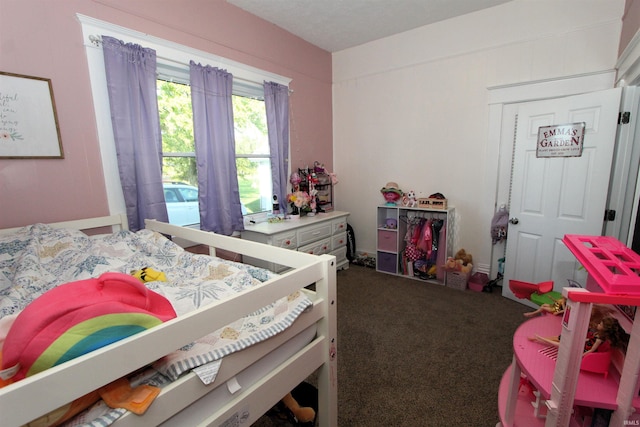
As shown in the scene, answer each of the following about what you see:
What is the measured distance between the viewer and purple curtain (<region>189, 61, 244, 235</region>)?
2445 mm

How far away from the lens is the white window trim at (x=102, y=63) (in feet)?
6.25

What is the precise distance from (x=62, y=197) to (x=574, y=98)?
3.81m

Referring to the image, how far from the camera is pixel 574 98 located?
7.52 feet

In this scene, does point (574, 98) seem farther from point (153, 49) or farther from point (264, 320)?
point (153, 49)

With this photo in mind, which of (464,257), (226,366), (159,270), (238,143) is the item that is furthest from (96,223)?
(464,257)

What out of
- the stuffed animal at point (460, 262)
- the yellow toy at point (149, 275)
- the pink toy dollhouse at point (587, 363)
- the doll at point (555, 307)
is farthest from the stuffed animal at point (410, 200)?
the yellow toy at point (149, 275)

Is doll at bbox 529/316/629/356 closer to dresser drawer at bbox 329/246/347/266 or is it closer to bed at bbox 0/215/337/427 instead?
bed at bbox 0/215/337/427

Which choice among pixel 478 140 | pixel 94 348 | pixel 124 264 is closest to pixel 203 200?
pixel 124 264

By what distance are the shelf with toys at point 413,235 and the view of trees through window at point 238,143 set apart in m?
1.43

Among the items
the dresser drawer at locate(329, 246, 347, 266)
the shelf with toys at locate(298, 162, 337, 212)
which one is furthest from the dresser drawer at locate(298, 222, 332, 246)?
the shelf with toys at locate(298, 162, 337, 212)

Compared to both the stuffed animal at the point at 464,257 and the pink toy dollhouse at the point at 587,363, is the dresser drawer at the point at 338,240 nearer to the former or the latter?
the stuffed animal at the point at 464,257

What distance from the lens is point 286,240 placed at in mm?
2777

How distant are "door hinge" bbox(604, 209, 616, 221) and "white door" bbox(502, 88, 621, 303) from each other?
0.26 ft

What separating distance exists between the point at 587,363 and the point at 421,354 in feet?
3.65
